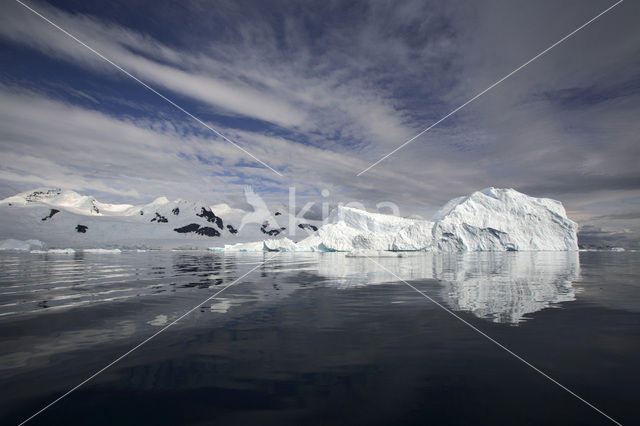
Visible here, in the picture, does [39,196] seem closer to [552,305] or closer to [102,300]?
[102,300]

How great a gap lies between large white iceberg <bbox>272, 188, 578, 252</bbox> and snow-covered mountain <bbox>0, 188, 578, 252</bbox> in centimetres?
27

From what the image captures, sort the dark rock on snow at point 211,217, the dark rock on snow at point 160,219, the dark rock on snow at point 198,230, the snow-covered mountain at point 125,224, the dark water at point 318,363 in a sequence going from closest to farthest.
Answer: the dark water at point 318,363, the snow-covered mountain at point 125,224, the dark rock on snow at point 198,230, the dark rock on snow at point 160,219, the dark rock on snow at point 211,217

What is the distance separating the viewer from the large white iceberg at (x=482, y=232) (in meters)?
93.6

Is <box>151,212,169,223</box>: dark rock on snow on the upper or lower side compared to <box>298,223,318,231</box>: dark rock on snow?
upper

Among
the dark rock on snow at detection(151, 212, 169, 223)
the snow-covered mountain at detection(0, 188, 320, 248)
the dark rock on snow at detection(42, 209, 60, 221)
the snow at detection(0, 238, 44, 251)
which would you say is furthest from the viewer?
the dark rock on snow at detection(151, 212, 169, 223)

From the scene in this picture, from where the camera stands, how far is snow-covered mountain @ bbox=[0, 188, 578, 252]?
94500mm

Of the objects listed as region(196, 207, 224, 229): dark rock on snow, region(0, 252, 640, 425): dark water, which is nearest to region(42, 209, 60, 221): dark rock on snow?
region(196, 207, 224, 229): dark rock on snow

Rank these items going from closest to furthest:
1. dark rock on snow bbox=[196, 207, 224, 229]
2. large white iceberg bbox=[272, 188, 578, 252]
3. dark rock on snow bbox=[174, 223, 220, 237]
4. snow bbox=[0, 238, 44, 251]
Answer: large white iceberg bbox=[272, 188, 578, 252] → snow bbox=[0, 238, 44, 251] → dark rock on snow bbox=[174, 223, 220, 237] → dark rock on snow bbox=[196, 207, 224, 229]

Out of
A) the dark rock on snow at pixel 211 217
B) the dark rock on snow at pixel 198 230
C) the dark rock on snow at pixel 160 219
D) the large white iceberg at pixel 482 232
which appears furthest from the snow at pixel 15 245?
the dark rock on snow at pixel 211 217

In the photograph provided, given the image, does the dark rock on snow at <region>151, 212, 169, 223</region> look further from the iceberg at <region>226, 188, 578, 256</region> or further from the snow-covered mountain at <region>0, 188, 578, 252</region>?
the iceberg at <region>226, 188, 578, 256</region>

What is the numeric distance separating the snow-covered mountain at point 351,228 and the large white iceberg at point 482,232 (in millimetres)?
270

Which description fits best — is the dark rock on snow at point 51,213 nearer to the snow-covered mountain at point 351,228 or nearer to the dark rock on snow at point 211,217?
the snow-covered mountain at point 351,228

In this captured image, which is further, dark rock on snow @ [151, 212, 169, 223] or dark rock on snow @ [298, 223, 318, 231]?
dark rock on snow @ [298, 223, 318, 231]

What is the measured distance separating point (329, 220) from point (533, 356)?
12702cm
